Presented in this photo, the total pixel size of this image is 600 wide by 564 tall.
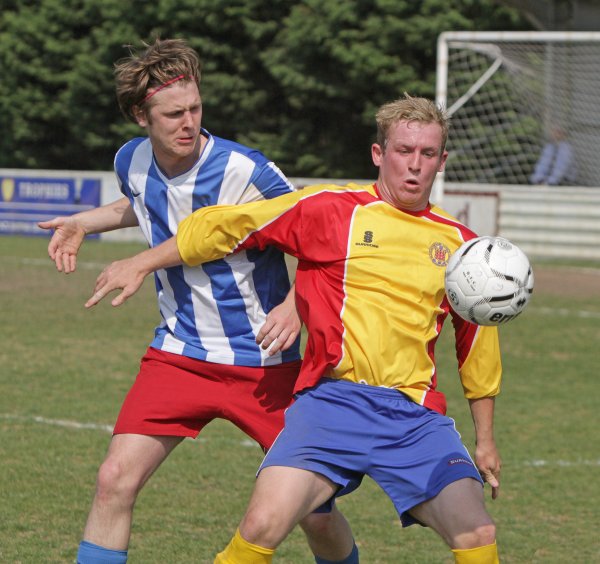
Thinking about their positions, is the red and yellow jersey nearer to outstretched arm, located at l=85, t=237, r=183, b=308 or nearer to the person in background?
outstretched arm, located at l=85, t=237, r=183, b=308

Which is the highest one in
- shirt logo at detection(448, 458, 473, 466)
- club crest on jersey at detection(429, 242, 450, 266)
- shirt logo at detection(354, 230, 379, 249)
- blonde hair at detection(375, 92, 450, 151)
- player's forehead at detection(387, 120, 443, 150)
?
blonde hair at detection(375, 92, 450, 151)

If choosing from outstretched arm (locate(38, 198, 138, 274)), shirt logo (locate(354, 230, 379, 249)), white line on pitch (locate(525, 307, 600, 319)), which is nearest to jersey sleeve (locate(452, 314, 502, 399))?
shirt logo (locate(354, 230, 379, 249))

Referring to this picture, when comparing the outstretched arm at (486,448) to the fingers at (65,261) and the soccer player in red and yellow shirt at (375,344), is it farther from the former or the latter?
the fingers at (65,261)

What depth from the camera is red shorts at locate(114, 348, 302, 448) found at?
15.5 feet

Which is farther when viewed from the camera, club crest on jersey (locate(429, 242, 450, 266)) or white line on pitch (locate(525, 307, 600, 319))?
white line on pitch (locate(525, 307, 600, 319))

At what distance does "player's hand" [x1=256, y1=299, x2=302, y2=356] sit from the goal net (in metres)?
13.1

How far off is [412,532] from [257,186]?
2.25m

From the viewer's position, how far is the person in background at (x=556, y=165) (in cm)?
2144

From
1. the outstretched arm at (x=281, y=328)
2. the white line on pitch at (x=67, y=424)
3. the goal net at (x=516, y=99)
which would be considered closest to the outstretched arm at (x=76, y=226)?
the outstretched arm at (x=281, y=328)

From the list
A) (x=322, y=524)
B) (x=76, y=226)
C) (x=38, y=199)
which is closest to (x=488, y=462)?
(x=322, y=524)

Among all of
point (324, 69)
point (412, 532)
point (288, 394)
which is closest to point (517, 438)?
point (412, 532)

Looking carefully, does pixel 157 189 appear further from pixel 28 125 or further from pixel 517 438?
pixel 28 125

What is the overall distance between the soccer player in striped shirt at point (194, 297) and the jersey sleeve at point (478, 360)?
716 millimetres

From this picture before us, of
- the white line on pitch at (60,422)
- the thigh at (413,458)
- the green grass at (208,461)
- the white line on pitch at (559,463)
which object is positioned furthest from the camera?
the white line on pitch at (60,422)
